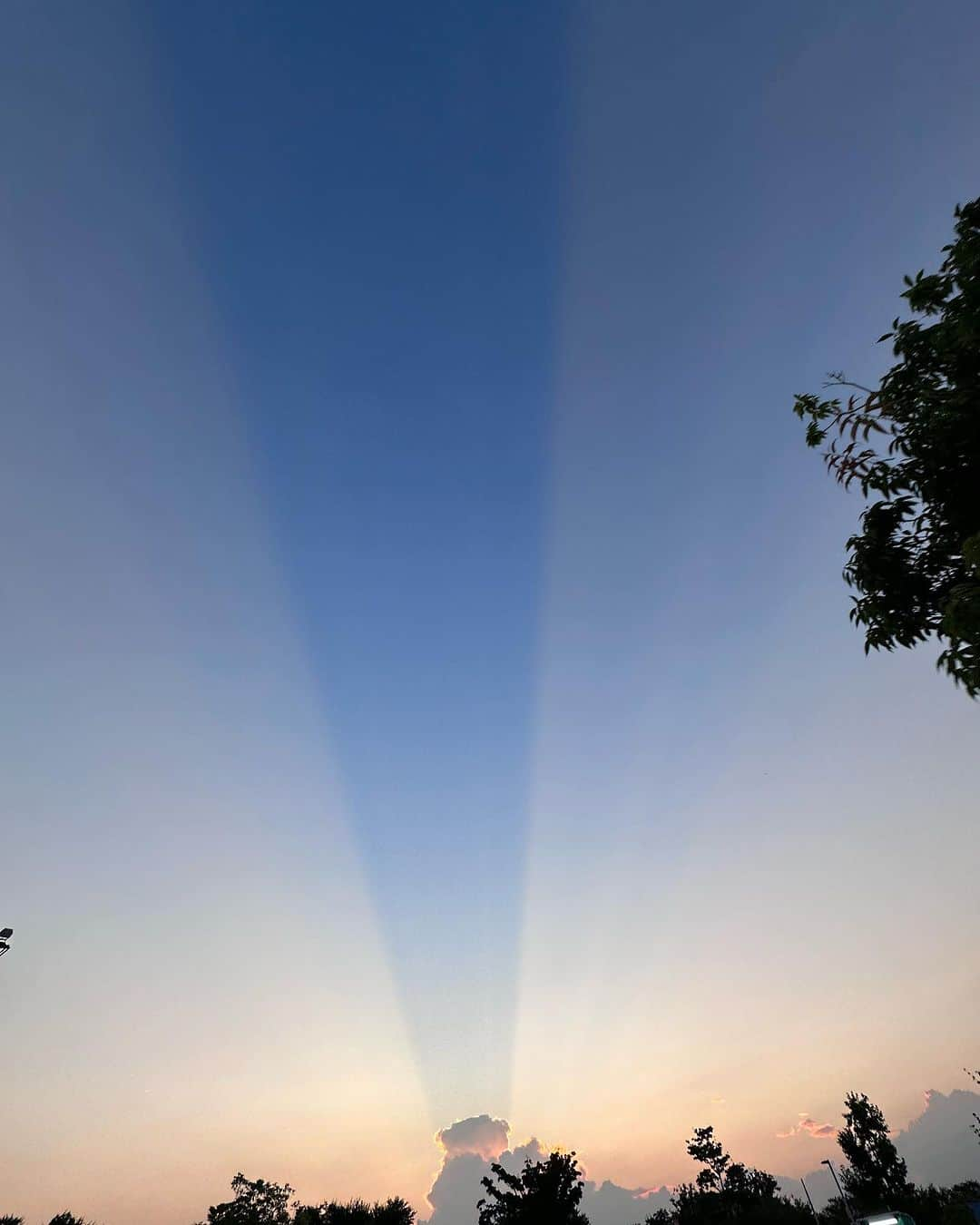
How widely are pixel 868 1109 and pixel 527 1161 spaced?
34354 mm

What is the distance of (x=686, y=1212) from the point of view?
67.1 meters

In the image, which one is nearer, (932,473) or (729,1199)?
(932,473)

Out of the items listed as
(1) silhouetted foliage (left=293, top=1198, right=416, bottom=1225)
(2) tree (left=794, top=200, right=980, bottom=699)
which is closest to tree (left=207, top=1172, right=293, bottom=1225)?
(1) silhouetted foliage (left=293, top=1198, right=416, bottom=1225)

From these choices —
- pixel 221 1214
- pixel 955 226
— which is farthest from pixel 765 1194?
pixel 955 226

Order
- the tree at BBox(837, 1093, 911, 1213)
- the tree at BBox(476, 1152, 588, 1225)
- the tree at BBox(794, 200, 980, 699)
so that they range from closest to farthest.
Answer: the tree at BBox(794, 200, 980, 699), the tree at BBox(476, 1152, 588, 1225), the tree at BBox(837, 1093, 911, 1213)

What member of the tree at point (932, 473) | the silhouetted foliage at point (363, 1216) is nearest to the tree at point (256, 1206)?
the silhouetted foliage at point (363, 1216)

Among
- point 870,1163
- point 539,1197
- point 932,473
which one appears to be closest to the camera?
point 932,473

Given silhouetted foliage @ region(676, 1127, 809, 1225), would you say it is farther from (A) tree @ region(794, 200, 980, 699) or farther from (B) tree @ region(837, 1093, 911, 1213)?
(A) tree @ region(794, 200, 980, 699)

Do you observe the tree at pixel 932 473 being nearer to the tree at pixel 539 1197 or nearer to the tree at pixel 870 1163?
the tree at pixel 539 1197

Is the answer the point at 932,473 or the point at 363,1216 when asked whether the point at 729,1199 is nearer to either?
the point at 363,1216

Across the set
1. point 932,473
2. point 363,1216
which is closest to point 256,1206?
point 363,1216

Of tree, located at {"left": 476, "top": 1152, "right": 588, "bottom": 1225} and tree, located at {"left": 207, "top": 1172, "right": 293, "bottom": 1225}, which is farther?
tree, located at {"left": 207, "top": 1172, "right": 293, "bottom": 1225}

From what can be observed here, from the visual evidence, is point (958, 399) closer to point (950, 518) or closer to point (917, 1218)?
point (950, 518)

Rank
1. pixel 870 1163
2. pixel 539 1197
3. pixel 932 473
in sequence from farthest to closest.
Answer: pixel 870 1163
pixel 539 1197
pixel 932 473
